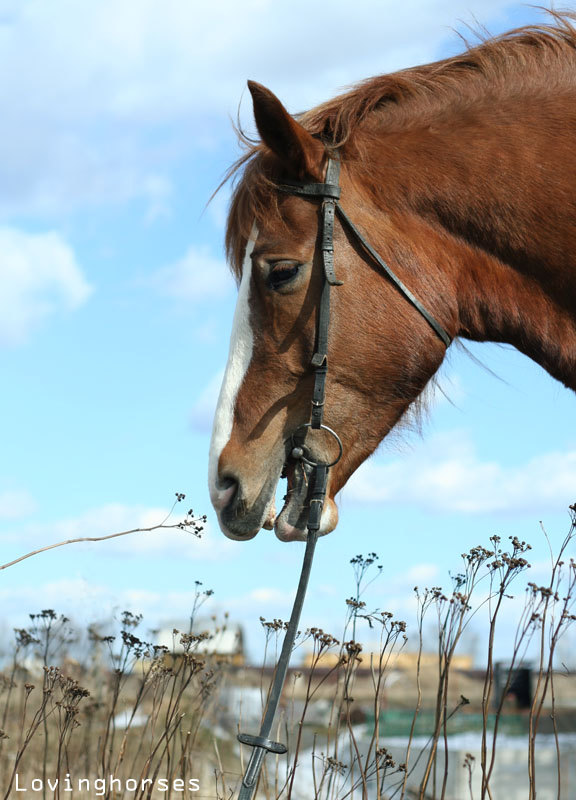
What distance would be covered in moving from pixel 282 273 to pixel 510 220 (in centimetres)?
88

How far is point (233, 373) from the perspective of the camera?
10.5 ft

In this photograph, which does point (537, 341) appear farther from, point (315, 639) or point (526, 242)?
point (315, 639)

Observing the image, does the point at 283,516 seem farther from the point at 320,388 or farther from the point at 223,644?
the point at 223,644

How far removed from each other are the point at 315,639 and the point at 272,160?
6.55 ft

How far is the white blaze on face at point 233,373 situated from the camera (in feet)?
10.3

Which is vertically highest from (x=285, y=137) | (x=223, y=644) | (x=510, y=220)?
(x=285, y=137)

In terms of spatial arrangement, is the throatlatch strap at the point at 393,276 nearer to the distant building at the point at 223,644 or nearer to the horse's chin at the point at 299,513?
the horse's chin at the point at 299,513

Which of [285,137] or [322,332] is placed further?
[285,137]

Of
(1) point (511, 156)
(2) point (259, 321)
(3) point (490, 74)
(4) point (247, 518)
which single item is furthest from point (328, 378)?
(3) point (490, 74)

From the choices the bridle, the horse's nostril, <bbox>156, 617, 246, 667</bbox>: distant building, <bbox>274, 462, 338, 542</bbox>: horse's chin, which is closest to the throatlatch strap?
the bridle

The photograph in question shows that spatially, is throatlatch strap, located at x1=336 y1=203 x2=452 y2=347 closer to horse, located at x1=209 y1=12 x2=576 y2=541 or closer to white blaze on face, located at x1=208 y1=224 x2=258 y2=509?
horse, located at x1=209 y1=12 x2=576 y2=541

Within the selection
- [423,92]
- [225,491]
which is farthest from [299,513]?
[423,92]

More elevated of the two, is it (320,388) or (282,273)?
(282,273)

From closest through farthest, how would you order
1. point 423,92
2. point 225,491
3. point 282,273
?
1. point 225,491
2. point 282,273
3. point 423,92
